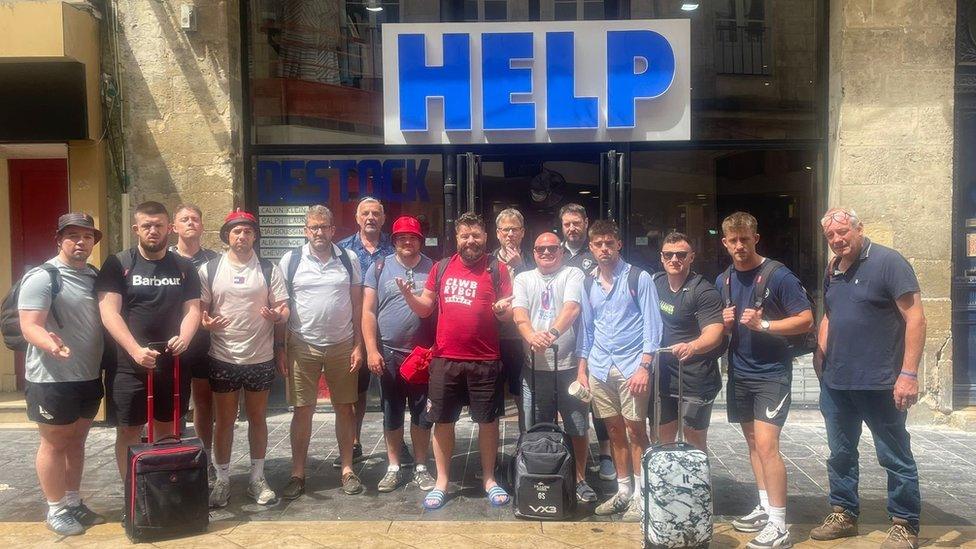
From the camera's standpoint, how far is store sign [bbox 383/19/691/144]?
734 centimetres

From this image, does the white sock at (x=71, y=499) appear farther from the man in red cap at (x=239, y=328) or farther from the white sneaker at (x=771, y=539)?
the white sneaker at (x=771, y=539)

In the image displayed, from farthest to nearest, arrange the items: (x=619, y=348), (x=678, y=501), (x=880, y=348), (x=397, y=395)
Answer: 1. (x=397, y=395)
2. (x=619, y=348)
3. (x=880, y=348)
4. (x=678, y=501)

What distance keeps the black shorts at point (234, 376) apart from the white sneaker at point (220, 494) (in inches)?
24.4

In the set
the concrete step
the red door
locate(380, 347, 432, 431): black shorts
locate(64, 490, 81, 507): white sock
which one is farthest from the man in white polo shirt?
the red door

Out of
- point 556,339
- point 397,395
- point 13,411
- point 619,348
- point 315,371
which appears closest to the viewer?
point 619,348

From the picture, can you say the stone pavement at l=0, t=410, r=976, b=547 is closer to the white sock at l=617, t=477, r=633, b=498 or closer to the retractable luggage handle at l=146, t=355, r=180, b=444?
the white sock at l=617, t=477, r=633, b=498

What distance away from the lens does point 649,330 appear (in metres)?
4.55

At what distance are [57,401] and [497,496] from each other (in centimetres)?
272

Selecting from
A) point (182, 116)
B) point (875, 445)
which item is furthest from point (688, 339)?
point (182, 116)

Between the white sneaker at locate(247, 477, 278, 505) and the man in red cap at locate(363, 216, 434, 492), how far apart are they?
2.38ft

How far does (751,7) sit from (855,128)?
162cm

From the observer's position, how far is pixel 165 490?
4.40m

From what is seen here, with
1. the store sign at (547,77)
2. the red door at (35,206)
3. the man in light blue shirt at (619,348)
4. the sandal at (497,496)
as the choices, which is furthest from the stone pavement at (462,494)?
the store sign at (547,77)

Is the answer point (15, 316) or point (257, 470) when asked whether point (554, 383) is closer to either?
point (257, 470)
